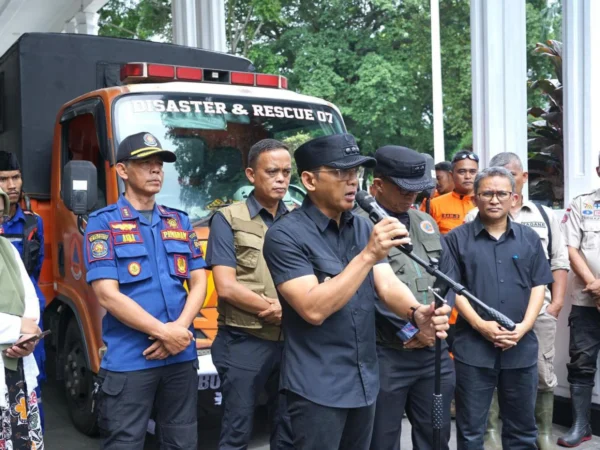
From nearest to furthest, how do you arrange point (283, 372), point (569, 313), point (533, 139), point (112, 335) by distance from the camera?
point (283, 372)
point (112, 335)
point (569, 313)
point (533, 139)

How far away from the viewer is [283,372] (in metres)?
2.76

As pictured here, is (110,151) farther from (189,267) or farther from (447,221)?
(447,221)

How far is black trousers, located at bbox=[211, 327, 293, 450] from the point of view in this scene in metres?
3.69

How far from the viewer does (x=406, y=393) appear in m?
3.52

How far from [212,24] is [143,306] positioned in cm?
878

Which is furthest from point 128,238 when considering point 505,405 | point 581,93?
point 581,93

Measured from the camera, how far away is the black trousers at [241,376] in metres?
3.69

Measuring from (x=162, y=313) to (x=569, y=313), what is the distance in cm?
328

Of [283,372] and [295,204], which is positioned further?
[295,204]

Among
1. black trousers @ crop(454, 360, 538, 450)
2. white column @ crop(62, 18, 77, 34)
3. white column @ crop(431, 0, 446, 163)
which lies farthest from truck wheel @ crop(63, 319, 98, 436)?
white column @ crop(62, 18, 77, 34)

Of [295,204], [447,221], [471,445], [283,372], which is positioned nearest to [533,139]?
[447,221]

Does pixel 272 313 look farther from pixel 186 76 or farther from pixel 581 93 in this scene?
pixel 581 93

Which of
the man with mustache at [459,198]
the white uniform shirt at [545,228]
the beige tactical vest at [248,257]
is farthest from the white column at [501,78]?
the beige tactical vest at [248,257]

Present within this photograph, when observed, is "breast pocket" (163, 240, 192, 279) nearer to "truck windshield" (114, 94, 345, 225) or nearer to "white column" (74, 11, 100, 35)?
"truck windshield" (114, 94, 345, 225)
